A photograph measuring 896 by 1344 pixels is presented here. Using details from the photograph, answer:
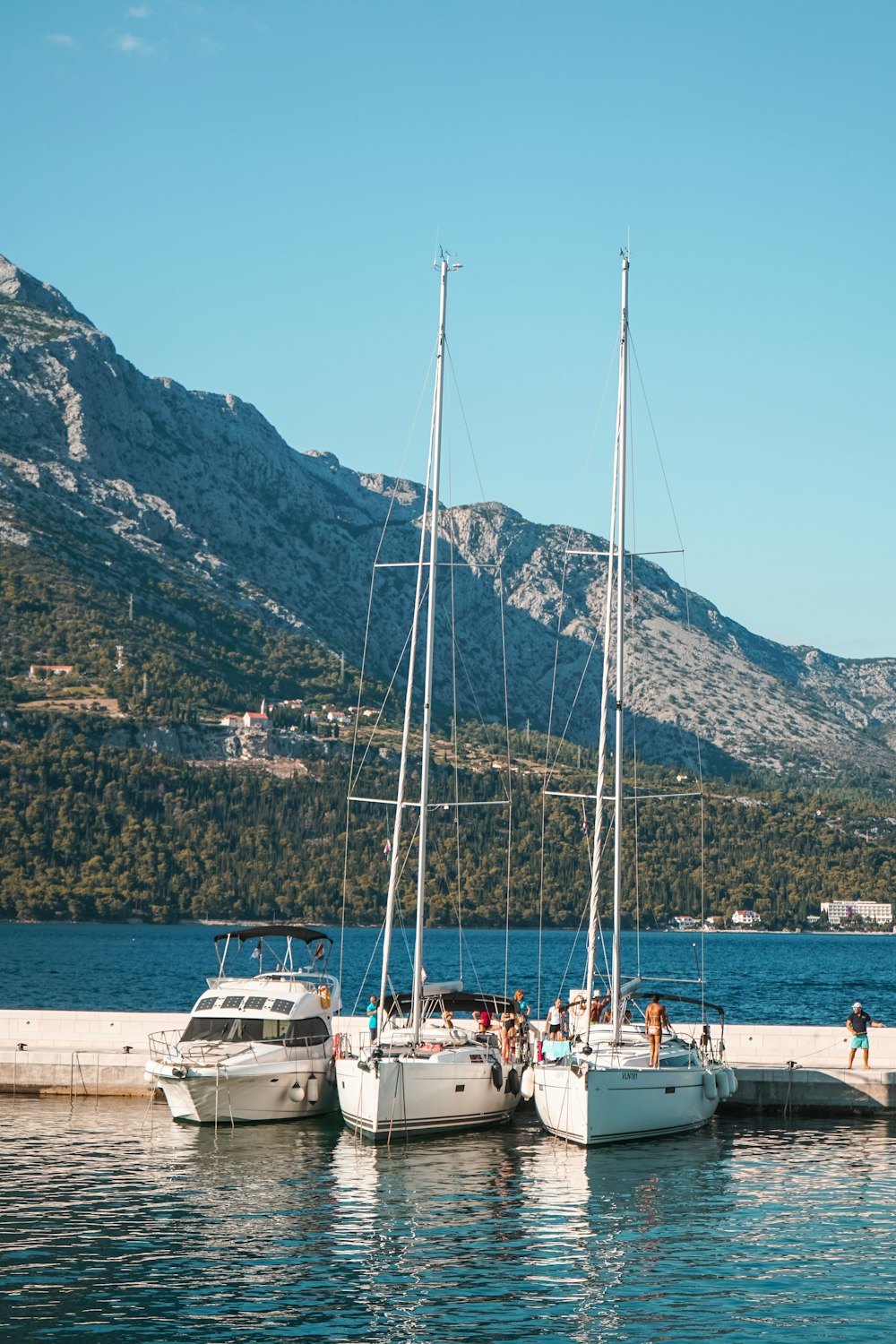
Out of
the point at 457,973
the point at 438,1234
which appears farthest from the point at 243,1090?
the point at 457,973

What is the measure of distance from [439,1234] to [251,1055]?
13.4 m

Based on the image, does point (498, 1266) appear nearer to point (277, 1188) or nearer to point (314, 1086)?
point (277, 1188)

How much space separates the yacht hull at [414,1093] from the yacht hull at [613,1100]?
1639 mm

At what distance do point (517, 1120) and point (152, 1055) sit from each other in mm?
9643

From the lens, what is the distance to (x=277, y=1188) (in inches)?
1259

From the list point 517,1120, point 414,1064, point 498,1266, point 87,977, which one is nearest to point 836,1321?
point 498,1266

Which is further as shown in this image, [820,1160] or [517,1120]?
[517,1120]

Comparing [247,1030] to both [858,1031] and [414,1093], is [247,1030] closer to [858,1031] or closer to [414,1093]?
[414,1093]

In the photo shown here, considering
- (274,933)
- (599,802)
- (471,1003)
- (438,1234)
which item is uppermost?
(599,802)

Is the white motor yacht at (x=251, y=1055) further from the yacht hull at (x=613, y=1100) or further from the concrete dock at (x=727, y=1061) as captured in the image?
the yacht hull at (x=613, y=1100)

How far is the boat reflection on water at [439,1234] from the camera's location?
22625mm

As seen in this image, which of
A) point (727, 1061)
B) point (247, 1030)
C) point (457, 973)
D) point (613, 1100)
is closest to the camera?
point (613, 1100)

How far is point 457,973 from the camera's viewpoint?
125562 mm

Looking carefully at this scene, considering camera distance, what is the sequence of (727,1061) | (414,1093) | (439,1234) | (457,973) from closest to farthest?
(439,1234), (414,1093), (727,1061), (457,973)
